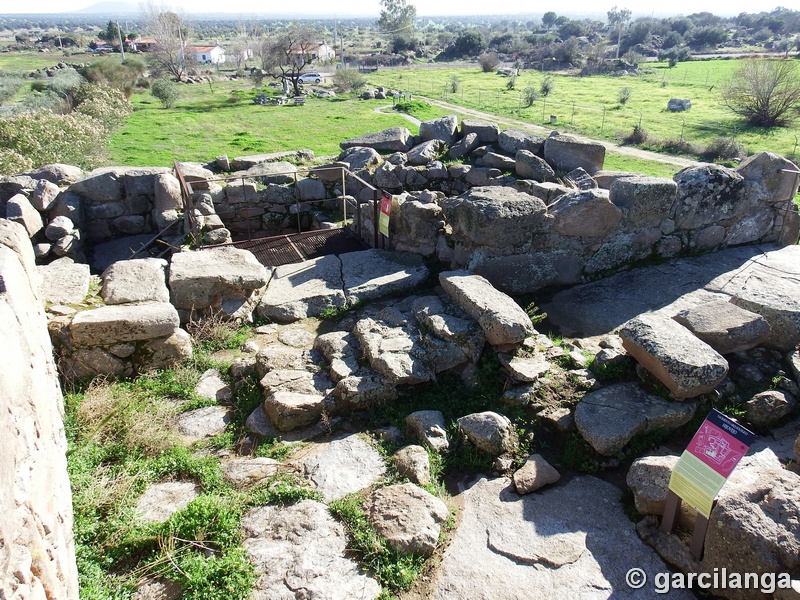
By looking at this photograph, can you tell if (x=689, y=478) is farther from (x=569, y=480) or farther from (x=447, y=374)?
(x=447, y=374)

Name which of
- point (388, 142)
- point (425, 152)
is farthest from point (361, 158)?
point (425, 152)

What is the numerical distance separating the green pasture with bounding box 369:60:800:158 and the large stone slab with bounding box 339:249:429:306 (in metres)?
14.6

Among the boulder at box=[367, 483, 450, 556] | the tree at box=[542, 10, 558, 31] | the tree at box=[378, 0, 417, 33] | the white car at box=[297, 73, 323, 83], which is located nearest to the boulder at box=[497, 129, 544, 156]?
the boulder at box=[367, 483, 450, 556]

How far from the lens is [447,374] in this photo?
243 inches

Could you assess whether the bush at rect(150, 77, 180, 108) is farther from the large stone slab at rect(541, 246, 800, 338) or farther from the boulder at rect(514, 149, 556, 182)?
the large stone slab at rect(541, 246, 800, 338)

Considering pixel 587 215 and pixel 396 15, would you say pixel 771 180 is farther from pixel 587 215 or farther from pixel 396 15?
pixel 396 15

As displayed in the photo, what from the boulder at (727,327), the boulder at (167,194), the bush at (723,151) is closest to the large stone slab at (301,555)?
the boulder at (727,327)

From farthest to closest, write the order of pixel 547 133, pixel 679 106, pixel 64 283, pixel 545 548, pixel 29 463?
pixel 679 106
pixel 547 133
pixel 64 283
pixel 545 548
pixel 29 463

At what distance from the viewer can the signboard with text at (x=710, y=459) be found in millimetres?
3768

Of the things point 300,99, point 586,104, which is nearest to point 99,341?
point 300,99

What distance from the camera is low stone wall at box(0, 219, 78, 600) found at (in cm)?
Result: 289

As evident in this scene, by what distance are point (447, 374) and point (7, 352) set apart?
389cm

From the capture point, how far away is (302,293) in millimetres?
7406

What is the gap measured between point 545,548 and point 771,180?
20.6ft
